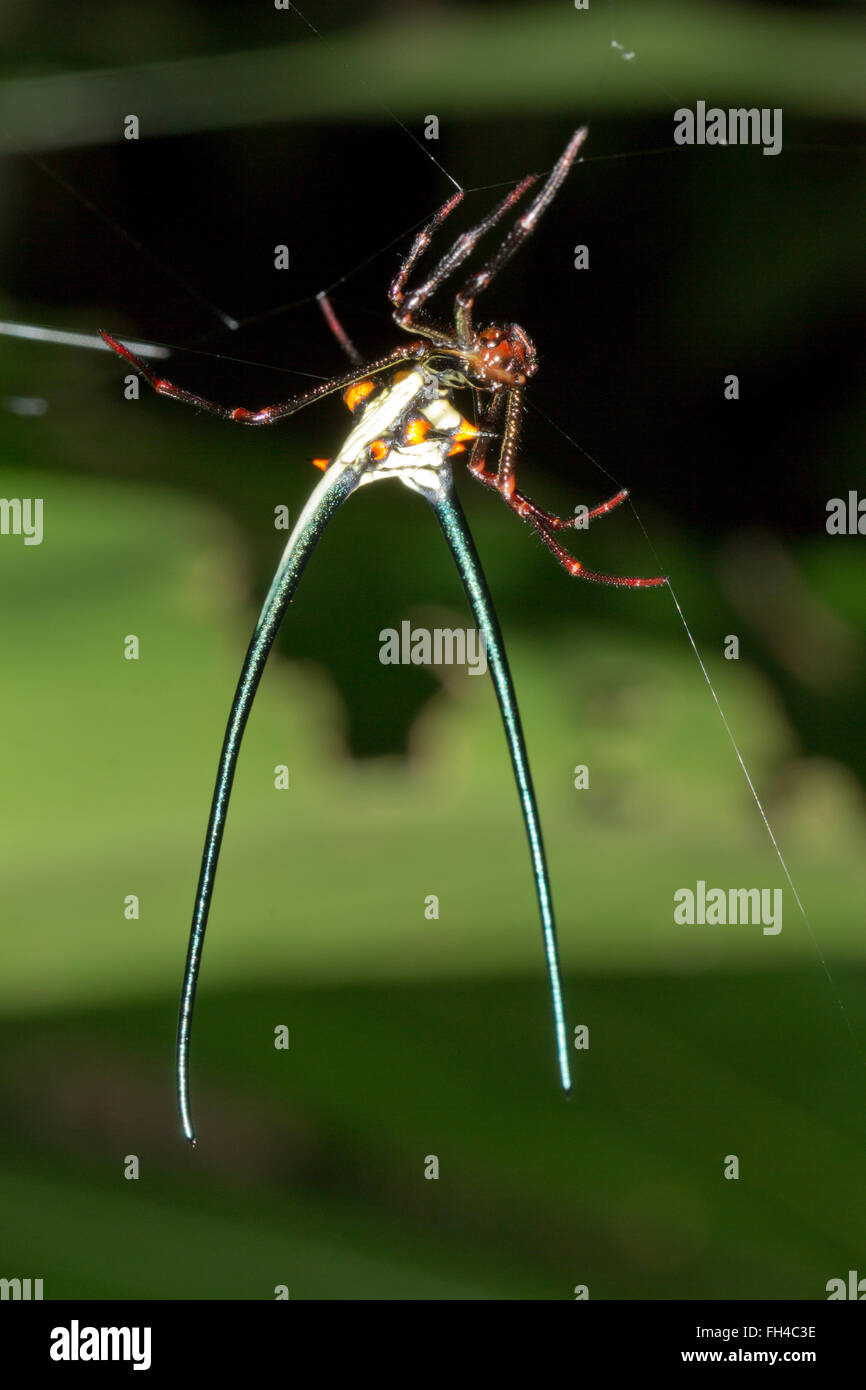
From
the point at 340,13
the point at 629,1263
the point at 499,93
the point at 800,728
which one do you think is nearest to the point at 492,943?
the point at 629,1263

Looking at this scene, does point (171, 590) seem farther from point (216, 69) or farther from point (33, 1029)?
point (216, 69)

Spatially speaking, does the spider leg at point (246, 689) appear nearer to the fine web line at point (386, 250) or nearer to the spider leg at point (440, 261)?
the spider leg at point (440, 261)

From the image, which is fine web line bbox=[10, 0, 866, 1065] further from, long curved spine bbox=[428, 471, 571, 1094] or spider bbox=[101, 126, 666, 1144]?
long curved spine bbox=[428, 471, 571, 1094]

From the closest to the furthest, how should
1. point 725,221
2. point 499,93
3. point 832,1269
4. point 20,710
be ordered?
point 832,1269 < point 20,710 < point 499,93 < point 725,221

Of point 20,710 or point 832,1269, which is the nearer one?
point 832,1269

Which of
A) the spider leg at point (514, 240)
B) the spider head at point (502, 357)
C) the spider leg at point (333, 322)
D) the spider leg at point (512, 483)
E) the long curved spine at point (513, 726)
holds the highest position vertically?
the spider leg at point (333, 322)

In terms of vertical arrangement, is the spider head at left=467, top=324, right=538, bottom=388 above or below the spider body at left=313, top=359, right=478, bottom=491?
above

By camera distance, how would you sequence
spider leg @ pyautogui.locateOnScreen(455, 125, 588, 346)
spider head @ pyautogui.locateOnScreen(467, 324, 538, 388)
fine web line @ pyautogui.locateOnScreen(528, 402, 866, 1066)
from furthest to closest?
fine web line @ pyautogui.locateOnScreen(528, 402, 866, 1066) < spider head @ pyautogui.locateOnScreen(467, 324, 538, 388) < spider leg @ pyautogui.locateOnScreen(455, 125, 588, 346)

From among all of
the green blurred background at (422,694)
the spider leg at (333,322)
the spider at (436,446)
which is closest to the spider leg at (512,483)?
the spider at (436,446)

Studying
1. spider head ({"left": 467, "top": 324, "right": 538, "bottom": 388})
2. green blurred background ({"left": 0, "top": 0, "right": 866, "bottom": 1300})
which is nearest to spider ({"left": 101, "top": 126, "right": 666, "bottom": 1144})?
spider head ({"left": 467, "top": 324, "right": 538, "bottom": 388})
